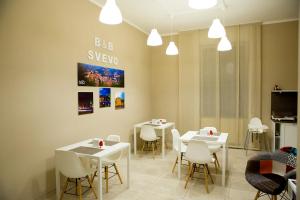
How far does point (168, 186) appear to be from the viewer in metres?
3.58

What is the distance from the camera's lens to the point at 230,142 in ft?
19.3

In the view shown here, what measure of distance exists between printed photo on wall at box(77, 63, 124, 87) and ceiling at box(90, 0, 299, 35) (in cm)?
128

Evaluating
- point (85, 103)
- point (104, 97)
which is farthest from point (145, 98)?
point (85, 103)

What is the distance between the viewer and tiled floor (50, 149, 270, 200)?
323 centimetres

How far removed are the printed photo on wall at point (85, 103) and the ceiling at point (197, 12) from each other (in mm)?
1796

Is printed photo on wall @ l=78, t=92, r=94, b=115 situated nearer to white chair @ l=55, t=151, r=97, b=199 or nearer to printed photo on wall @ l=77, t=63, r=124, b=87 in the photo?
printed photo on wall @ l=77, t=63, r=124, b=87

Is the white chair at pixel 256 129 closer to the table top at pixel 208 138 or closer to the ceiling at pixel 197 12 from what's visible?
the table top at pixel 208 138

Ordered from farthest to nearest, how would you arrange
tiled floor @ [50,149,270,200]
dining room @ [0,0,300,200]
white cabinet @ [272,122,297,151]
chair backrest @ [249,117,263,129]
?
chair backrest @ [249,117,263,129]
white cabinet @ [272,122,297,151]
tiled floor @ [50,149,270,200]
dining room @ [0,0,300,200]

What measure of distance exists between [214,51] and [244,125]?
211 centimetres

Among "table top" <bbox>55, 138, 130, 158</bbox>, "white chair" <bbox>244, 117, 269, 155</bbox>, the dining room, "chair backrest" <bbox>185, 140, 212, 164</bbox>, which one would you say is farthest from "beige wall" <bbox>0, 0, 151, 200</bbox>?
"white chair" <bbox>244, 117, 269, 155</bbox>

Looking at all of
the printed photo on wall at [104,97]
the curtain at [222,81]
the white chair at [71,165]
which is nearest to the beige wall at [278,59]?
the curtain at [222,81]

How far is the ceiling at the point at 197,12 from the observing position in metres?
4.32

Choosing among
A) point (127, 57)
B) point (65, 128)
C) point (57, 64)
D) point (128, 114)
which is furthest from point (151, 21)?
point (65, 128)

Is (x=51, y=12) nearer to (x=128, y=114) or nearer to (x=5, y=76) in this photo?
(x=5, y=76)
